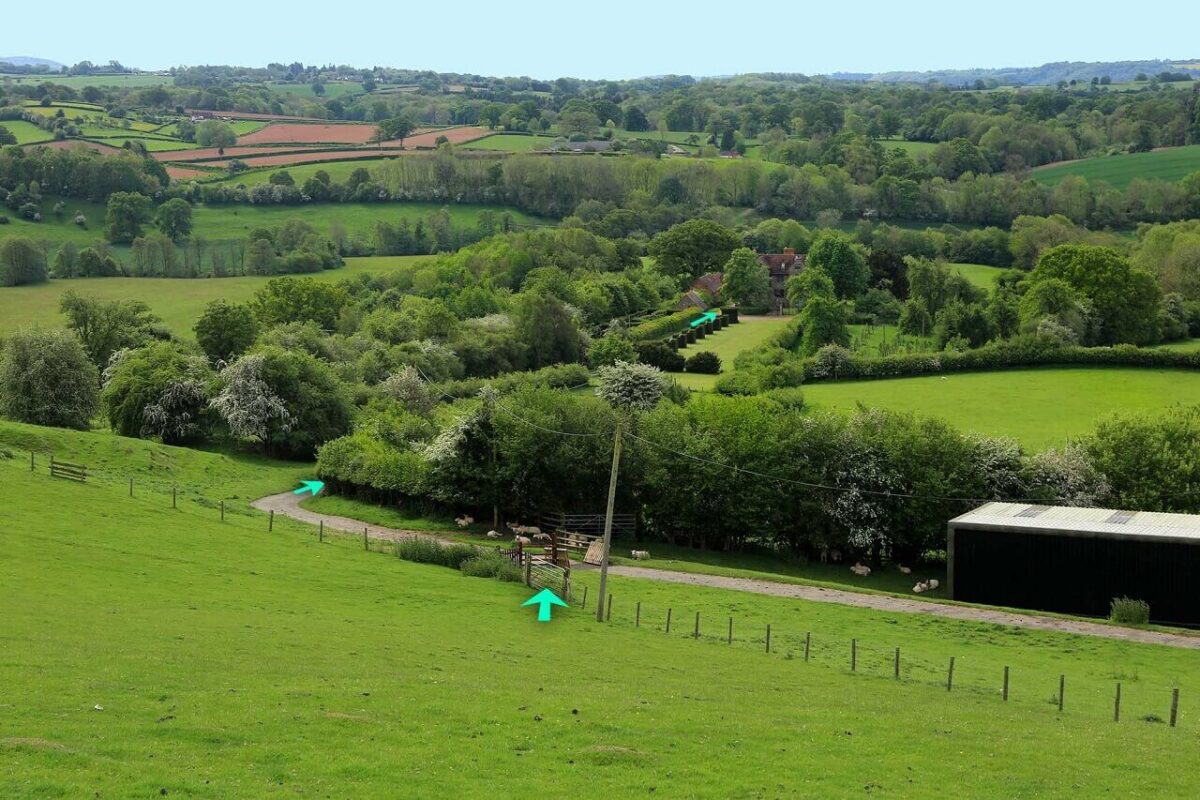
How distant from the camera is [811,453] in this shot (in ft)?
193

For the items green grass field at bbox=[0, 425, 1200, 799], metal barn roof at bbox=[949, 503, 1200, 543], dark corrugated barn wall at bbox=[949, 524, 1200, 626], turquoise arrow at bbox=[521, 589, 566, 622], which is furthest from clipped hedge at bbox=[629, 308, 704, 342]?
turquoise arrow at bbox=[521, 589, 566, 622]

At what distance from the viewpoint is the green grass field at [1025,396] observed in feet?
265

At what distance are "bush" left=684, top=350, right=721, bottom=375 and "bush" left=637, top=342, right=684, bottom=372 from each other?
43.2 inches

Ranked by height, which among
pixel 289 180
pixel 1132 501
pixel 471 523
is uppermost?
pixel 289 180

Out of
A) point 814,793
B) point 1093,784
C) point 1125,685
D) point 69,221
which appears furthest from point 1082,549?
point 69,221

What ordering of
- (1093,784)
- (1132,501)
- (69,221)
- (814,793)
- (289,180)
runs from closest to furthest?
1. (814,793)
2. (1093,784)
3. (1132,501)
4. (69,221)
5. (289,180)

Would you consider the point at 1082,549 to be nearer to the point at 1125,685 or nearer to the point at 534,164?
the point at 1125,685

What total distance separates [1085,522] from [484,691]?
101 feet

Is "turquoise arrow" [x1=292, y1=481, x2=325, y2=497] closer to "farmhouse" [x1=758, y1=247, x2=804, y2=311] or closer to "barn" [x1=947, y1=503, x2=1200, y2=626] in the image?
"barn" [x1=947, y1=503, x2=1200, y2=626]

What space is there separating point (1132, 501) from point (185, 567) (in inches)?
1582

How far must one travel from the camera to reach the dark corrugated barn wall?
4553cm

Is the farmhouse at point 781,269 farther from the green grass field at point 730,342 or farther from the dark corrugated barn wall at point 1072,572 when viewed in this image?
A: the dark corrugated barn wall at point 1072,572

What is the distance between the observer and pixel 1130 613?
146 ft

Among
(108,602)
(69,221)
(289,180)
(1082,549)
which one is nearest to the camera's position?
(108,602)
